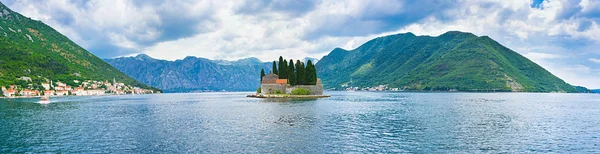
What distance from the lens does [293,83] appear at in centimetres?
14188

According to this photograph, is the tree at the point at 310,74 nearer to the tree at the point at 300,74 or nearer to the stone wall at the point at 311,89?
the tree at the point at 300,74

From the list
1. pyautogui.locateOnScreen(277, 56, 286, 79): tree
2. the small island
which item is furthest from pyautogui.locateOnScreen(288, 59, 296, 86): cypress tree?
pyautogui.locateOnScreen(277, 56, 286, 79): tree

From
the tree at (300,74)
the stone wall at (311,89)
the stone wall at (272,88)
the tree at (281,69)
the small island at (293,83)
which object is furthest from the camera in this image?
the tree at (281,69)

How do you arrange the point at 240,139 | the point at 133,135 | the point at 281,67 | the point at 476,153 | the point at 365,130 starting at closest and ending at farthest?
the point at 476,153 → the point at 240,139 → the point at 133,135 → the point at 365,130 → the point at 281,67

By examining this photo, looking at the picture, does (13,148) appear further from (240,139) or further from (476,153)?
(476,153)

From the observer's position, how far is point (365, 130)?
149 ft

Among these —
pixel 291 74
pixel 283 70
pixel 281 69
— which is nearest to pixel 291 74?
pixel 291 74

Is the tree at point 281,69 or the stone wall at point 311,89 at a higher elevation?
the tree at point 281,69

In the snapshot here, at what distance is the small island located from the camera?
13912cm

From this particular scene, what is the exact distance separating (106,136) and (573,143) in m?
47.7

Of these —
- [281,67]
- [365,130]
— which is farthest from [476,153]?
[281,67]

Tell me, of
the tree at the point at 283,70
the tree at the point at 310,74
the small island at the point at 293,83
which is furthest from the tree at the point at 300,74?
the tree at the point at 283,70

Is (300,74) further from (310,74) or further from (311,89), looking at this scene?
(311,89)

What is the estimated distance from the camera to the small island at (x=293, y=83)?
13912 cm
